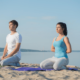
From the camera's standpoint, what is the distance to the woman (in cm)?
382

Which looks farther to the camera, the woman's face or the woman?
the woman's face

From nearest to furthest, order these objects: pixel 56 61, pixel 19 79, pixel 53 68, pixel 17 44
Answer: pixel 19 79 < pixel 56 61 < pixel 53 68 < pixel 17 44

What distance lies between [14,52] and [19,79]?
1.82 m

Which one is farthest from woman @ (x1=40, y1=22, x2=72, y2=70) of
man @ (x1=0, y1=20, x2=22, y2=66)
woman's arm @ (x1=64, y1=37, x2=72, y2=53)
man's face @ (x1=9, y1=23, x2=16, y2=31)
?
man's face @ (x1=9, y1=23, x2=16, y2=31)

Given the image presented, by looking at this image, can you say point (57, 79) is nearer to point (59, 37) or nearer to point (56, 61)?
point (56, 61)

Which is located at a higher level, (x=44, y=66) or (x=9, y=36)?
(x=9, y=36)

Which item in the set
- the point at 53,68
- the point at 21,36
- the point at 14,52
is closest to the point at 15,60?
the point at 14,52

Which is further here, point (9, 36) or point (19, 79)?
point (9, 36)

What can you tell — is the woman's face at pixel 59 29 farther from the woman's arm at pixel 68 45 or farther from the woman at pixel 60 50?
the woman's arm at pixel 68 45

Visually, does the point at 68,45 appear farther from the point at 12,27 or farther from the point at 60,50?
the point at 12,27

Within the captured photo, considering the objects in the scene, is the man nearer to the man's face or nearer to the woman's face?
the man's face

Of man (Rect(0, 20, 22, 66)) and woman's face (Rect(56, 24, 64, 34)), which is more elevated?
woman's face (Rect(56, 24, 64, 34))

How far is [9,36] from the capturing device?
4777 mm

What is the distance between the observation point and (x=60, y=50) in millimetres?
3965
